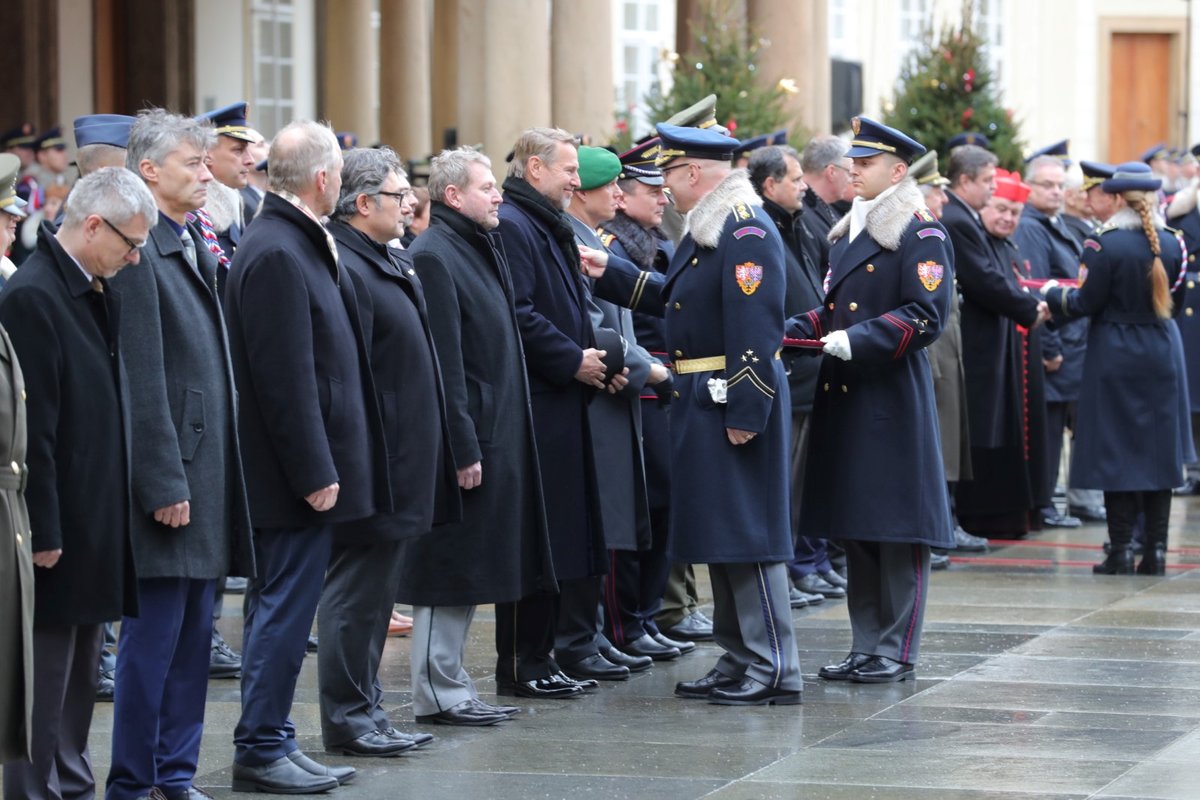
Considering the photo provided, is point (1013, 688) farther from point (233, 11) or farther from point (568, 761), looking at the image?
point (233, 11)

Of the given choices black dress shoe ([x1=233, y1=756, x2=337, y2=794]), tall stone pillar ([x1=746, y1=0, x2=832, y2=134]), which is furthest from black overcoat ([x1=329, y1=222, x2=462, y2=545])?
tall stone pillar ([x1=746, y1=0, x2=832, y2=134])

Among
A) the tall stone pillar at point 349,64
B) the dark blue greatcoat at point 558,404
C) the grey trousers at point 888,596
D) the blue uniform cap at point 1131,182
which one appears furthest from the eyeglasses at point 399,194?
the tall stone pillar at point 349,64

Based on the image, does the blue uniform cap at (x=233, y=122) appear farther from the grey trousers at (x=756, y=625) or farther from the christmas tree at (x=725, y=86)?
the christmas tree at (x=725, y=86)

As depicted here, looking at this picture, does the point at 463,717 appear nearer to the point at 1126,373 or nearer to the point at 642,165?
the point at 642,165

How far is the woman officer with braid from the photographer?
11414mm

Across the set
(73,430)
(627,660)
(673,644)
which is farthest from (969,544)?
(73,430)

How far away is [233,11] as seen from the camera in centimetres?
2431

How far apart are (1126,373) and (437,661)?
5438 mm

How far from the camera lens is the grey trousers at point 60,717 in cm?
561

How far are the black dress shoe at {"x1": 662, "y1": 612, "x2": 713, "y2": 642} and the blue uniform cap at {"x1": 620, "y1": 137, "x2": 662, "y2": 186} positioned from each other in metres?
1.88

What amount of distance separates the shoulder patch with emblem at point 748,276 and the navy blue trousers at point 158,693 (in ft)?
7.88

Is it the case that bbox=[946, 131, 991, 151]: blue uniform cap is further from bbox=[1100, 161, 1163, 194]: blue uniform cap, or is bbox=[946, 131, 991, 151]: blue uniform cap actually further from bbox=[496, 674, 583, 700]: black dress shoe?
bbox=[496, 674, 583, 700]: black dress shoe

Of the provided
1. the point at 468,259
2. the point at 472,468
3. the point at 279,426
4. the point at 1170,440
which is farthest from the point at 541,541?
the point at 1170,440

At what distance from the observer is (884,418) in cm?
836
